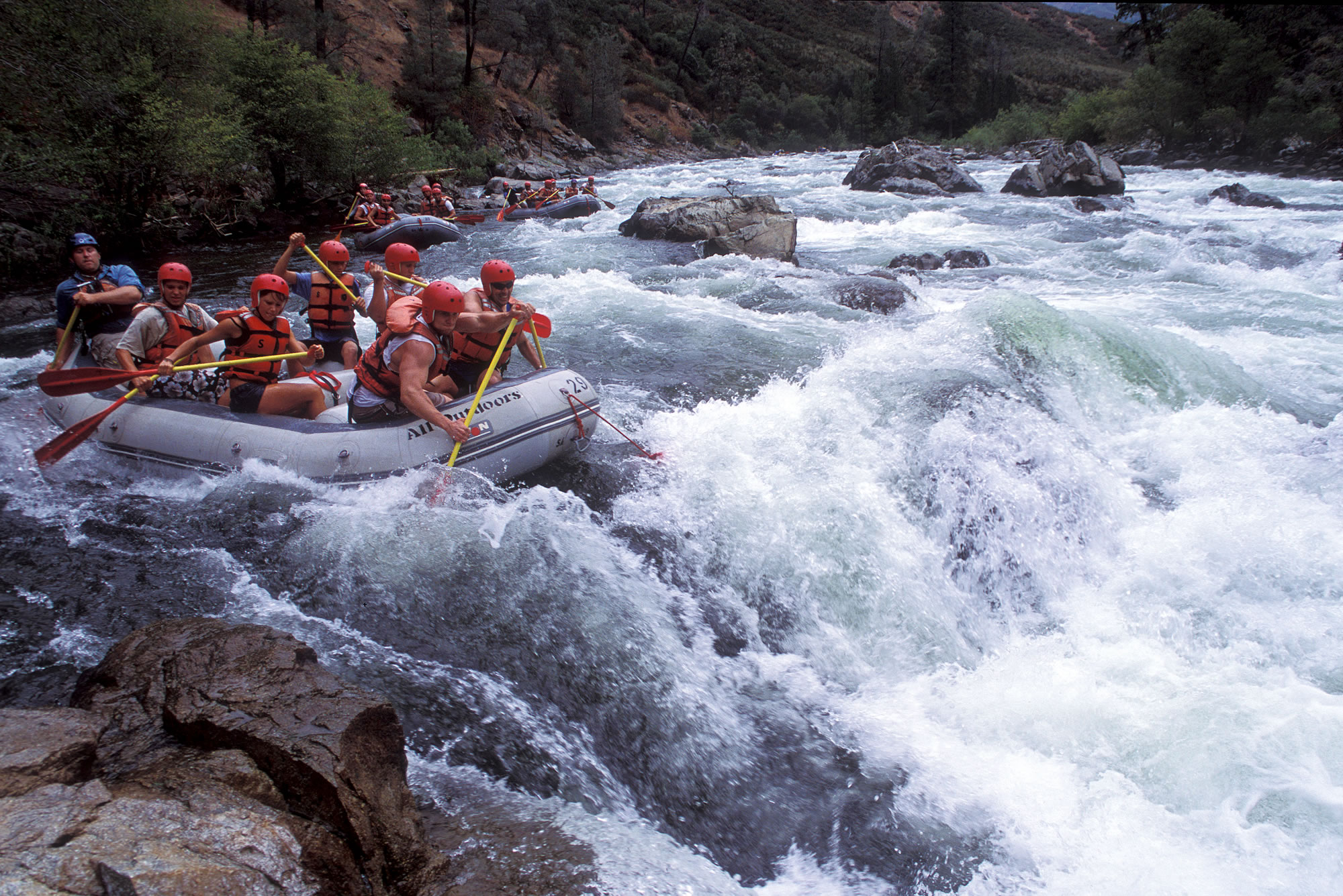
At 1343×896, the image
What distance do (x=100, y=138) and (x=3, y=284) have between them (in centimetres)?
285

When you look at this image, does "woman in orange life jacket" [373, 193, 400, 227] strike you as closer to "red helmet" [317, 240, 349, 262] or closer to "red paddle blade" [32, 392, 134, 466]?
"red helmet" [317, 240, 349, 262]

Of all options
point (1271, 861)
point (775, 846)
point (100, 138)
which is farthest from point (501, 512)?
point (100, 138)

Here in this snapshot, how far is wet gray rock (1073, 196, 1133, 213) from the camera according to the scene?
16.6m

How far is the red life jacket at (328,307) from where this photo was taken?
6.45m

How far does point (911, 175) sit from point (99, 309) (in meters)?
21.1

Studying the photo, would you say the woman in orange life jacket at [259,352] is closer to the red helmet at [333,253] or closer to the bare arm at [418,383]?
the red helmet at [333,253]

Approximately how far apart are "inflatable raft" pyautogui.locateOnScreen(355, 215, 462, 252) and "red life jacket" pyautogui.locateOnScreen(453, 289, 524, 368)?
9.82m

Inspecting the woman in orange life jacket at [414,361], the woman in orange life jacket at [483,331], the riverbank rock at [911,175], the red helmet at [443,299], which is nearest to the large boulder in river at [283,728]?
the woman in orange life jacket at [414,361]

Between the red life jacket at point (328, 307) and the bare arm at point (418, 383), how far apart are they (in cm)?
207

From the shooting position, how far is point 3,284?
35.0 feet

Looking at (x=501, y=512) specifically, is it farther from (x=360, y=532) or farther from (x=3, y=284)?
(x=3, y=284)

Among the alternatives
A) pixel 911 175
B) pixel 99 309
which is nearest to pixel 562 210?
pixel 911 175

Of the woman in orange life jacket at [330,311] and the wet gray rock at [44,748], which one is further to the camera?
the woman in orange life jacket at [330,311]

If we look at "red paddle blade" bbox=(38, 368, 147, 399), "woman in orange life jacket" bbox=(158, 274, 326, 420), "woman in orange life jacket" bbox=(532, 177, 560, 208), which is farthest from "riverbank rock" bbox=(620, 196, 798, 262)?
"red paddle blade" bbox=(38, 368, 147, 399)
